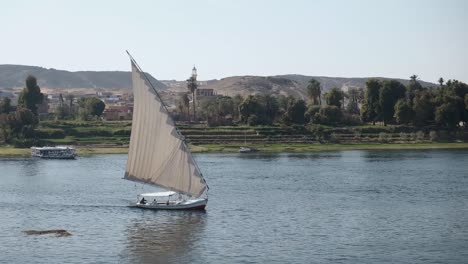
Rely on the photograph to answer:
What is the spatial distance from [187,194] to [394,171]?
50899 mm

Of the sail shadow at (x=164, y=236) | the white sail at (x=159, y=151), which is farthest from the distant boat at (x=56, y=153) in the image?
the white sail at (x=159, y=151)

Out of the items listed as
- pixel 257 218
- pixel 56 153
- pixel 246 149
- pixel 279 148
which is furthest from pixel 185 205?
pixel 279 148

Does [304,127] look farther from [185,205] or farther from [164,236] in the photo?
[164,236]

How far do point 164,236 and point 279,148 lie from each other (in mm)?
100136

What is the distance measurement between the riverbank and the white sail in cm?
8227

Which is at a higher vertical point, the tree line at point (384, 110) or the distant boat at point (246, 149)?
the tree line at point (384, 110)

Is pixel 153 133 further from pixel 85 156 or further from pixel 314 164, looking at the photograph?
pixel 85 156

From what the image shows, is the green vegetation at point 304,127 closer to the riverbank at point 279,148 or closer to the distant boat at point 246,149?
the riverbank at point 279,148

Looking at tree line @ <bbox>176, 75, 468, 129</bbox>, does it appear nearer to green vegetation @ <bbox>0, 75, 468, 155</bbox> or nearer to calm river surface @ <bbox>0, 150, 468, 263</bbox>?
green vegetation @ <bbox>0, 75, 468, 155</bbox>

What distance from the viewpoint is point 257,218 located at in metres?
76.4

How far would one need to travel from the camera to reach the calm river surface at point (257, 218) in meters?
60.5

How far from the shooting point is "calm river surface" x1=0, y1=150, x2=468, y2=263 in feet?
198

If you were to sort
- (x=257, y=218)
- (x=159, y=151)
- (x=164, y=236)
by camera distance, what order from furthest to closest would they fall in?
(x=159, y=151) → (x=257, y=218) → (x=164, y=236)

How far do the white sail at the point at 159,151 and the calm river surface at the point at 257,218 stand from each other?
3212 mm
